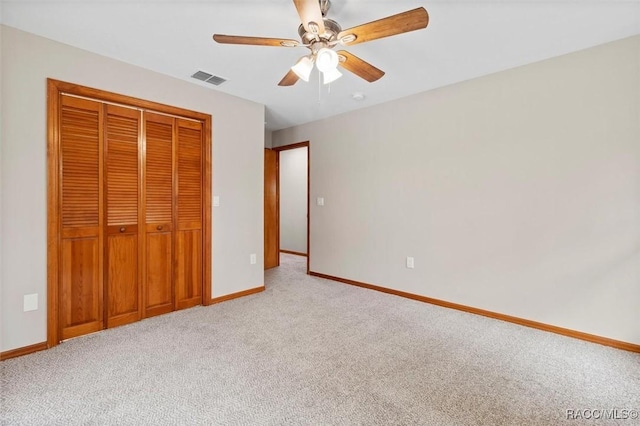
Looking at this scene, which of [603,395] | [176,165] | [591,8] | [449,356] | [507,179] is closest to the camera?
[603,395]

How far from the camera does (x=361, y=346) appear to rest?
2.37 meters

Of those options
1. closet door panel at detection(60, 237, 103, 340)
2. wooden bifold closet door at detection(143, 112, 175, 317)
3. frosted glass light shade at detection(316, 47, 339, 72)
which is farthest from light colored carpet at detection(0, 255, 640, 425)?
frosted glass light shade at detection(316, 47, 339, 72)

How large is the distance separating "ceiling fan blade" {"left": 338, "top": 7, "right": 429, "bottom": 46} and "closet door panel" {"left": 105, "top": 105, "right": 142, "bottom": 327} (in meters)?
2.17

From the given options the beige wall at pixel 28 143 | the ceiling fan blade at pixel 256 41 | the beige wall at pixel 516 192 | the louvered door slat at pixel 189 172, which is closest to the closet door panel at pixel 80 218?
the beige wall at pixel 28 143

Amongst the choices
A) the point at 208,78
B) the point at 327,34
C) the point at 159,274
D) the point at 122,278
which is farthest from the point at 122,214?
the point at 327,34

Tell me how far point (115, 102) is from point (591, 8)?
3.71 m

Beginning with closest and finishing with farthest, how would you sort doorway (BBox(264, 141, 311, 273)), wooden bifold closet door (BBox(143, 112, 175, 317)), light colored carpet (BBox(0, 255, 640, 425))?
light colored carpet (BBox(0, 255, 640, 425)) → wooden bifold closet door (BBox(143, 112, 175, 317)) → doorway (BBox(264, 141, 311, 273))

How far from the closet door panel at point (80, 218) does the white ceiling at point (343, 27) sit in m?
0.61

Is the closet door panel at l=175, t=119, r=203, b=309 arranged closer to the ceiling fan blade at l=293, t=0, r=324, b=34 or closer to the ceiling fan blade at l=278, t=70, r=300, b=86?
the ceiling fan blade at l=278, t=70, r=300, b=86

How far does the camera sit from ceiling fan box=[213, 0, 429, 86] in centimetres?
155

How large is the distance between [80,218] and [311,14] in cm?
244

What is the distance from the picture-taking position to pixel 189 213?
3.22 metres

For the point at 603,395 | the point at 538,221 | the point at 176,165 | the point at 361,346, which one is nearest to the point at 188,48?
the point at 176,165

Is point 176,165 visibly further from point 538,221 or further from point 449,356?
point 538,221
